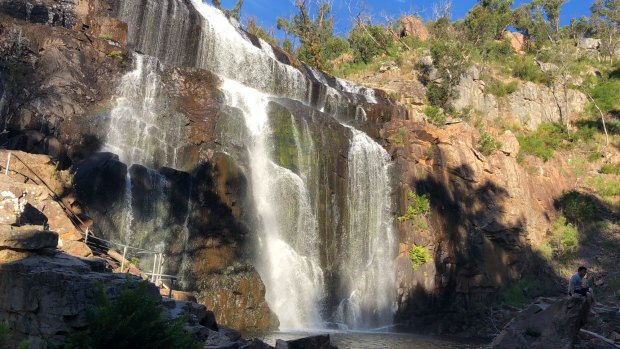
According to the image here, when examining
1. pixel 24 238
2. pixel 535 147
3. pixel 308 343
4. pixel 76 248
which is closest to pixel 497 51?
pixel 535 147

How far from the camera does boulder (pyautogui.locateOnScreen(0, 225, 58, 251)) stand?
7.85m

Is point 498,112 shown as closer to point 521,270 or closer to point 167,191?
point 521,270

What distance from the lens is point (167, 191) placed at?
18.8 meters

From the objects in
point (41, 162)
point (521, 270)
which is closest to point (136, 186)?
point (41, 162)

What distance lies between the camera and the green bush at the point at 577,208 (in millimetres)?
29969

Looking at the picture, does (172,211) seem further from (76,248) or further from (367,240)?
(367,240)

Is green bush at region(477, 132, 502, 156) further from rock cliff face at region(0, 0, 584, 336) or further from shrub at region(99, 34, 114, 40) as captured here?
shrub at region(99, 34, 114, 40)

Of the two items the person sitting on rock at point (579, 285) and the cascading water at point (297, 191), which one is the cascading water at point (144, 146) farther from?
the person sitting on rock at point (579, 285)

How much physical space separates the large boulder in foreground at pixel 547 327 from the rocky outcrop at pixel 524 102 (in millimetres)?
26760

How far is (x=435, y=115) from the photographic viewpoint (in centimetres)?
3509

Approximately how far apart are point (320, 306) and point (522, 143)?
20978 millimetres

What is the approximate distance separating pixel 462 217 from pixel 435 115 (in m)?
10.1

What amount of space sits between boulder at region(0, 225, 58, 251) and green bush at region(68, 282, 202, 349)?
2.05m

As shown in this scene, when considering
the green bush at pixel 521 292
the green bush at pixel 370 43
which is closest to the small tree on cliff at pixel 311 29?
the green bush at pixel 370 43
